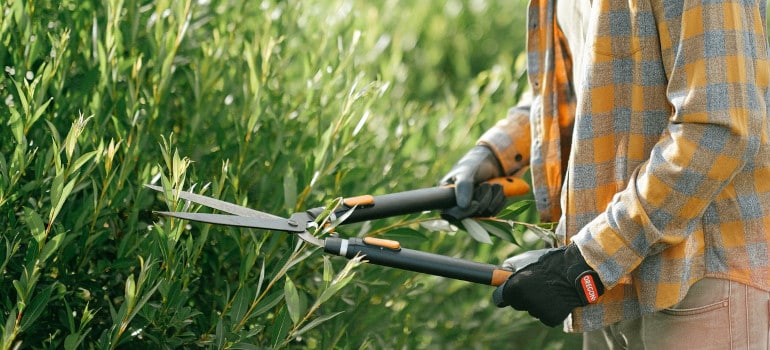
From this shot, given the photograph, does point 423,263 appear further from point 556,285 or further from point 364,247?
point 556,285

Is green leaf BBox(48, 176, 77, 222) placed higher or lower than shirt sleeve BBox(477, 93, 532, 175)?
higher

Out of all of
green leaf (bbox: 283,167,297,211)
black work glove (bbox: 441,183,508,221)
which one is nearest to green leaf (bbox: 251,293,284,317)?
green leaf (bbox: 283,167,297,211)

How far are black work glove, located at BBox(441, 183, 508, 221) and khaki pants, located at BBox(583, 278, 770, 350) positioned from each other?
2.02ft

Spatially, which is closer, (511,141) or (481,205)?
(481,205)

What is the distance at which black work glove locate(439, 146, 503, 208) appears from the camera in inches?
100

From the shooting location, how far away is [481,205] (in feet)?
8.43

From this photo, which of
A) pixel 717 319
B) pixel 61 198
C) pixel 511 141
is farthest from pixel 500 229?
pixel 61 198

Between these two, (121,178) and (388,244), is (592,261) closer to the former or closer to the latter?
(388,244)

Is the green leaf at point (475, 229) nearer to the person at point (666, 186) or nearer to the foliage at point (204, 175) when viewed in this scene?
the foliage at point (204, 175)

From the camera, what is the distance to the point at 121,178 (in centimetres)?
225

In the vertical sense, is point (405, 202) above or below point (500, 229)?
above

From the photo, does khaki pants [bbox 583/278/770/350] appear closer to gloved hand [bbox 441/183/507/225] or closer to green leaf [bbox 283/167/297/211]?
gloved hand [bbox 441/183/507/225]

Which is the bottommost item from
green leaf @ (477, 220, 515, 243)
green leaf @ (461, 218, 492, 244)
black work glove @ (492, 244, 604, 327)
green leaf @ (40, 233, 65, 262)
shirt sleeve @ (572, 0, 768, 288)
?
green leaf @ (477, 220, 515, 243)

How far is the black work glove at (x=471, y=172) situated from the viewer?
255 cm
